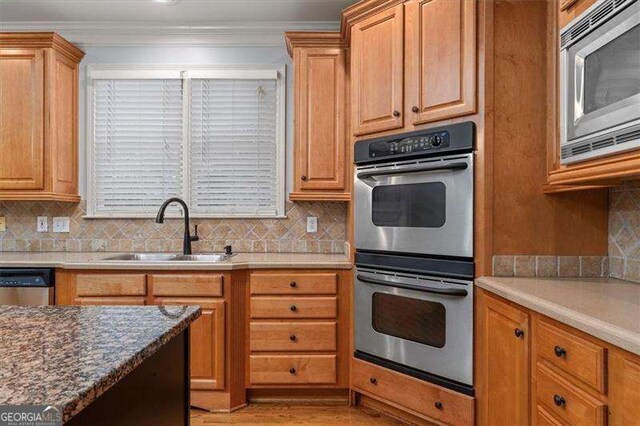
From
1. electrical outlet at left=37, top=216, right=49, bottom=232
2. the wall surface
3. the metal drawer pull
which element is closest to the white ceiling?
the wall surface

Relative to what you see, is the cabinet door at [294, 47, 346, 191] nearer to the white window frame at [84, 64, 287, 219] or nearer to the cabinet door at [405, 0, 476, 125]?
the white window frame at [84, 64, 287, 219]

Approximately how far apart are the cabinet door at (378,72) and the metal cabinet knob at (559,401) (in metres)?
1.47

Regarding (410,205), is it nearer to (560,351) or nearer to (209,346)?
(560,351)

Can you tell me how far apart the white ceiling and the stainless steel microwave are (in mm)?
1679

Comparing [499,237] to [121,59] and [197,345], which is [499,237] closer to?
[197,345]

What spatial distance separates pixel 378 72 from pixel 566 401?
1.84 m

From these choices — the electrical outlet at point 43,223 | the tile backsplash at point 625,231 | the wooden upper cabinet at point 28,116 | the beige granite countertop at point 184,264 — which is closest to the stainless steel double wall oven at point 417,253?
the beige granite countertop at point 184,264

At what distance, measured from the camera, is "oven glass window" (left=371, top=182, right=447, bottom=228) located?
2117 millimetres

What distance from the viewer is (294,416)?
2.47m

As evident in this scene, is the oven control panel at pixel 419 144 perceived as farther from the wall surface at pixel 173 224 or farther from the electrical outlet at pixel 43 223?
the electrical outlet at pixel 43 223

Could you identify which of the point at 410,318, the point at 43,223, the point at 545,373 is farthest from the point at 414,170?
the point at 43,223

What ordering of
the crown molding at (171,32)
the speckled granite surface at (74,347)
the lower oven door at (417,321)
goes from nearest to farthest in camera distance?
1. the speckled granite surface at (74,347)
2. the lower oven door at (417,321)
3. the crown molding at (171,32)

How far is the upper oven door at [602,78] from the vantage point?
1.31 meters

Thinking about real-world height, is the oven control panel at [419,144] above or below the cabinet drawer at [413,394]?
above
